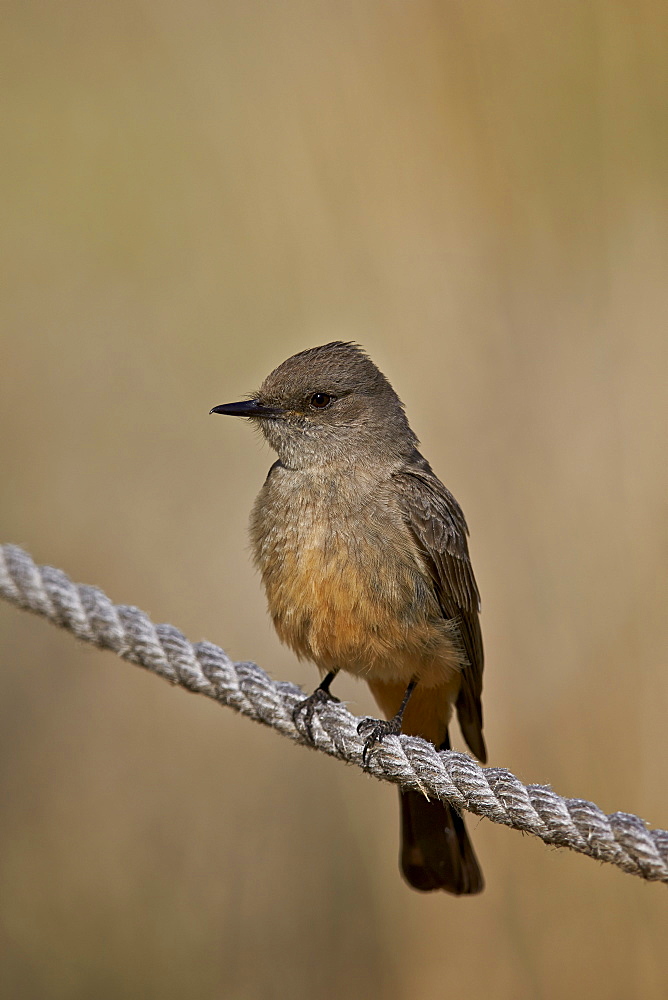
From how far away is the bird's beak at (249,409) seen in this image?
4.33 metres

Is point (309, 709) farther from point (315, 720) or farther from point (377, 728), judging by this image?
point (377, 728)

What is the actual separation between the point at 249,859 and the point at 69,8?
5.59 m

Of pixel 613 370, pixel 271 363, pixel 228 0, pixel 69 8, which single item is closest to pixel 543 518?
pixel 613 370

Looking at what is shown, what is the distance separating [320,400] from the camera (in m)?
4.55

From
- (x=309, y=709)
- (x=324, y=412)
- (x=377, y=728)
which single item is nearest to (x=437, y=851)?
(x=377, y=728)

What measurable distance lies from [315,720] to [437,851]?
1.08 metres

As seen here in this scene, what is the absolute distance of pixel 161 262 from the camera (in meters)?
6.88

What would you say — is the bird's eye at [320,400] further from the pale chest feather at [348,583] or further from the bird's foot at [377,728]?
the bird's foot at [377,728]

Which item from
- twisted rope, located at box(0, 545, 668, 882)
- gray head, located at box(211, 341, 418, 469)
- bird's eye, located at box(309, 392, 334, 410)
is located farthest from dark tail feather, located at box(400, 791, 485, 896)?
bird's eye, located at box(309, 392, 334, 410)

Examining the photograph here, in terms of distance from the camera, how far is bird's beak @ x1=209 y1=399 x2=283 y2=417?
4.33 m

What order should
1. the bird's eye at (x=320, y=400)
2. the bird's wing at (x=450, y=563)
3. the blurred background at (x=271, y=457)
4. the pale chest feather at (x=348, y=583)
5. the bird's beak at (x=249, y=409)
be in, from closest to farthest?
the pale chest feather at (x=348, y=583) < the bird's wing at (x=450, y=563) < the bird's beak at (x=249, y=409) < the bird's eye at (x=320, y=400) < the blurred background at (x=271, y=457)

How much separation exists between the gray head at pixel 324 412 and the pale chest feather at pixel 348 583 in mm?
244

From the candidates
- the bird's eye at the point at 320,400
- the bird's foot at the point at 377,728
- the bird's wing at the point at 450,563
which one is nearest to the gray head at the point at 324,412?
the bird's eye at the point at 320,400

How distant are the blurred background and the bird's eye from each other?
1.29m
